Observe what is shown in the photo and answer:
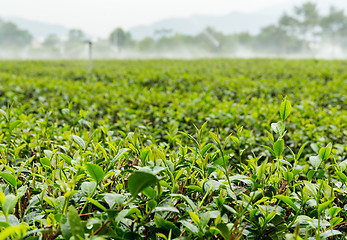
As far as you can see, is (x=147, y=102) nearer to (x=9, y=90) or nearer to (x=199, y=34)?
(x=9, y=90)

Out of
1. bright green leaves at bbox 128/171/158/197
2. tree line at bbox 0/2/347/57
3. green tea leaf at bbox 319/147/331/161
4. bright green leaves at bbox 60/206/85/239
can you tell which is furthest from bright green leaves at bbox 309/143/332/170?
tree line at bbox 0/2/347/57

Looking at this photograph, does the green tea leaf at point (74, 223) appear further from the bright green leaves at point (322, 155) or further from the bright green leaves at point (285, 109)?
the bright green leaves at point (322, 155)

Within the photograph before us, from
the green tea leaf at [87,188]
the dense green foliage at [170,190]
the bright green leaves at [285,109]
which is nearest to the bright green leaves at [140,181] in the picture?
the dense green foliage at [170,190]

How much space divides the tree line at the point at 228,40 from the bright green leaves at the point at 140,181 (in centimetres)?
4721

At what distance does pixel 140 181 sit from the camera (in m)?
0.59

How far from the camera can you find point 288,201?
0.79m

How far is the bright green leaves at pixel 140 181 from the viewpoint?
22.5 inches

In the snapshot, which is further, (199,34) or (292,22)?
(199,34)

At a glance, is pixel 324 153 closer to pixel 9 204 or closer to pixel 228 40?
pixel 9 204

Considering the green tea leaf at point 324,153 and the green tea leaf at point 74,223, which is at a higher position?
the green tea leaf at point 324,153

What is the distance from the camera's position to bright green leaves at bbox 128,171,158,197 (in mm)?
572

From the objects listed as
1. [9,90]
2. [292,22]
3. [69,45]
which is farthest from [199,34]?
[9,90]

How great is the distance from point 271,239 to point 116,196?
46cm

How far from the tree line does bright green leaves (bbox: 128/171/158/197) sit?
47209 mm
